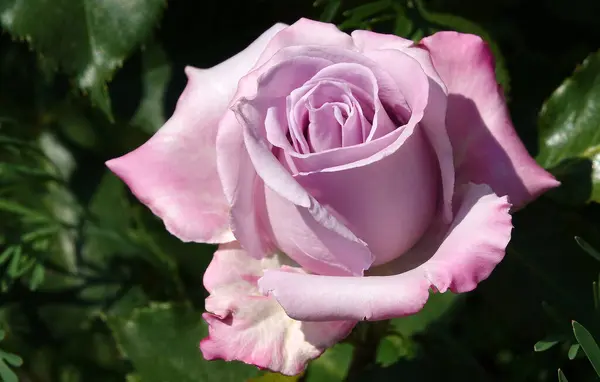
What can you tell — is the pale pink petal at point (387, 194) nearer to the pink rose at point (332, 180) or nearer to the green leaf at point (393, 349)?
the pink rose at point (332, 180)

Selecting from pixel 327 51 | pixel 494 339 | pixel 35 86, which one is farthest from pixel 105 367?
pixel 327 51

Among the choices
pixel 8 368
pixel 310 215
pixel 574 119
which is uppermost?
pixel 310 215

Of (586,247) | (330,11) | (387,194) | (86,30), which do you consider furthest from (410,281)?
(86,30)

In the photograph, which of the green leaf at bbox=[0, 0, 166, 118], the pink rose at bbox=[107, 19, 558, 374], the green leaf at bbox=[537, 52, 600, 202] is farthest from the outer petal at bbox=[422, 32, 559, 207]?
the green leaf at bbox=[0, 0, 166, 118]

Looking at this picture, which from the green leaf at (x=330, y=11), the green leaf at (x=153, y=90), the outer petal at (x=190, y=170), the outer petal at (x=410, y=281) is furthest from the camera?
the green leaf at (x=153, y=90)

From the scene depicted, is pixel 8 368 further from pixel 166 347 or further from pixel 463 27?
pixel 463 27

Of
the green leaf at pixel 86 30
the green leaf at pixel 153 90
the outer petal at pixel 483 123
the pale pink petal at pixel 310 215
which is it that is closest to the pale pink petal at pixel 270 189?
the pale pink petal at pixel 310 215
